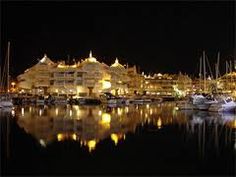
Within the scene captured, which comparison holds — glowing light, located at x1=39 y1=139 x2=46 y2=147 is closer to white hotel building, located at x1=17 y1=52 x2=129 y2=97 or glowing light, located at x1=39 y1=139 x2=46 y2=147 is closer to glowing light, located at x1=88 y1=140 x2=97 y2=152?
glowing light, located at x1=88 y1=140 x2=97 y2=152

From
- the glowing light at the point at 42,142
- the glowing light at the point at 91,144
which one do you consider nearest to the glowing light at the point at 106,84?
the glowing light at the point at 42,142

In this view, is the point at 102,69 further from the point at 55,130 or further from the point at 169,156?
the point at 169,156

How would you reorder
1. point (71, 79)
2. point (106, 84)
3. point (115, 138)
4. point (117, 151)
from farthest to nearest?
point (106, 84), point (71, 79), point (115, 138), point (117, 151)

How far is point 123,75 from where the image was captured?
8312cm

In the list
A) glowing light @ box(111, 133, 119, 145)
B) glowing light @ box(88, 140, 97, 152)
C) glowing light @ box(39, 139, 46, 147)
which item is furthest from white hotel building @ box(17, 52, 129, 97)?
glowing light @ box(88, 140, 97, 152)

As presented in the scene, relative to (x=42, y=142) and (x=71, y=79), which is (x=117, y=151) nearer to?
(x=42, y=142)

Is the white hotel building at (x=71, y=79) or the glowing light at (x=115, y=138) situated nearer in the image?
the glowing light at (x=115, y=138)

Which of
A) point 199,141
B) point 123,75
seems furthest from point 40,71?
point 199,141

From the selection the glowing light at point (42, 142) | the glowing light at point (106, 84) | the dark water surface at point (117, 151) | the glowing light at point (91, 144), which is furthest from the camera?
the glowing light at point (106, 84)

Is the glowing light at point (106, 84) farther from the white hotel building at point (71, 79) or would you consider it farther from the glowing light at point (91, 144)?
the glowing light at point (91, 144)

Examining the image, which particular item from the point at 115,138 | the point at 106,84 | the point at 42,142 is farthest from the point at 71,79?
the point at 42,142

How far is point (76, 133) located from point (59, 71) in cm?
5579

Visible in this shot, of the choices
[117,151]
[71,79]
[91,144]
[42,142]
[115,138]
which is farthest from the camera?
[71,79]

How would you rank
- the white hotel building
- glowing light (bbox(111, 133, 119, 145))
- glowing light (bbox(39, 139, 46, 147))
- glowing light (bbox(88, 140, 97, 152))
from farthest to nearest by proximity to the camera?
the white hotel building < glowing light (bbox(111, 133, 119, 145)) < glowing light (bbox(39, 139, 46, 147)) < glowing light (bbox(88, 140, 97, 152))
